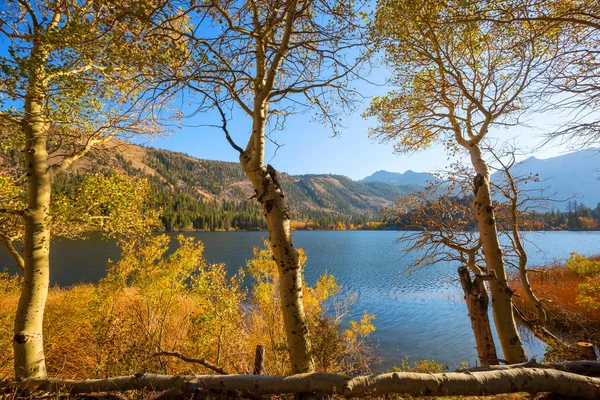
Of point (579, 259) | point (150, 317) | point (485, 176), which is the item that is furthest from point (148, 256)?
point (579, 259)

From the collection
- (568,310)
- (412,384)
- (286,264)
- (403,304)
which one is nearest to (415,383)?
(412,384)

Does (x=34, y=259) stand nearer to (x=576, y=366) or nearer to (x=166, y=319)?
(x=166, y=319)

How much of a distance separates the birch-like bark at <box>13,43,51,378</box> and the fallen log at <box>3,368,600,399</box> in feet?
8.22

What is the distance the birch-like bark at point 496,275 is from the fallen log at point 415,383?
4.26 feet

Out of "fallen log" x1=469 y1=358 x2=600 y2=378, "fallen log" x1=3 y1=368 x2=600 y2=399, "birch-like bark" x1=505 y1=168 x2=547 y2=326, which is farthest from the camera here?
"birch-like bark" x1=505 y1=168 x2=547 y2=326

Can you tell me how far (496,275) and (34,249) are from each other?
7.40m

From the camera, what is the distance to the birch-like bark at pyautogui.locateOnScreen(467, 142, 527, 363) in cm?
453

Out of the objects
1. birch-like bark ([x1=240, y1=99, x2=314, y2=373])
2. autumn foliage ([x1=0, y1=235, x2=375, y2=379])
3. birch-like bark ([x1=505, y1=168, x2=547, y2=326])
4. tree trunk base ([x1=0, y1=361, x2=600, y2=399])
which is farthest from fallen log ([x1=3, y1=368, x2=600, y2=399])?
birch-like bark ([x1=505, y1=168, x2=547, y2=326])

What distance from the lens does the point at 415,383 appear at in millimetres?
3008

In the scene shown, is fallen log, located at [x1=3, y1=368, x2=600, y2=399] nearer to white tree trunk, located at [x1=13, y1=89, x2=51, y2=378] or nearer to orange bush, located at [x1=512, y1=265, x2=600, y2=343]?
white tree trunk, located at [x1=13, y1=89, x2=51, y2=378]

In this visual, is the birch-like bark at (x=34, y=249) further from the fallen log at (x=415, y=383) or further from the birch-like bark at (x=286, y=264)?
the birch-like bark at (x=286, y=264)

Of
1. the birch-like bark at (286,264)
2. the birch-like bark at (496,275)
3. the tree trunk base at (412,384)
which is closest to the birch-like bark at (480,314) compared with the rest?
the birch-like bark at (496,275)

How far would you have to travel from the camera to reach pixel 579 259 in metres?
17.6

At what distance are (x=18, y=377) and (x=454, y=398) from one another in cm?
552
